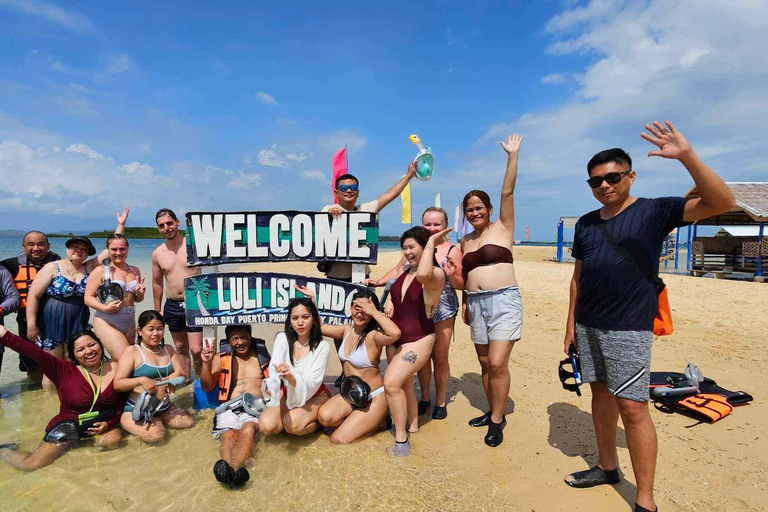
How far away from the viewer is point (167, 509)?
313 cm

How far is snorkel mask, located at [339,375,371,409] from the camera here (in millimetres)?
3959

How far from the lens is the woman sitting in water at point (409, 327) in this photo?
3779mm

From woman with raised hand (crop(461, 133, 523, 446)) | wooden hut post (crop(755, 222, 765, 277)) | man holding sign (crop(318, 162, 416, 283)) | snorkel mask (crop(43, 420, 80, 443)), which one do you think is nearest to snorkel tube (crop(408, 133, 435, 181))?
man holding sign (crop(318, 162, 416, 283))

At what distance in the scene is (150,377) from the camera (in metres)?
4.30

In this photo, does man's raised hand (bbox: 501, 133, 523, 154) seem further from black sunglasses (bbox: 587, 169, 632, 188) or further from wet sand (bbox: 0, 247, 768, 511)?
wet sand (bbox: 0, 247, 768, 511)

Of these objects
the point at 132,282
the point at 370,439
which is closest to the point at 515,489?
the point at 370,439

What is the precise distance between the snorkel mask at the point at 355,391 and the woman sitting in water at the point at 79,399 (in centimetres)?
246

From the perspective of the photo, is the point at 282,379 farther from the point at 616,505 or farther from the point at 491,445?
the point at 616,505

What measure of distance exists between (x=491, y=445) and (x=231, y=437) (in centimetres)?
261

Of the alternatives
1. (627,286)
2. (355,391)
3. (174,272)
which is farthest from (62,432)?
(627,286)

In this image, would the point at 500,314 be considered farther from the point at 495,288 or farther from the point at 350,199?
the point at 350,199

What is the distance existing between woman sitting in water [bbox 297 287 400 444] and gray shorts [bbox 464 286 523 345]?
97 centimetres

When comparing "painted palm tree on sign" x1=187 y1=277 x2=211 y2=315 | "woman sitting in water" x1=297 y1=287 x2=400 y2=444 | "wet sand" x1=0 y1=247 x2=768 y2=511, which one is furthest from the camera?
"painted palm tree on sign" x1=187 y1=277 x2=211 y2=315

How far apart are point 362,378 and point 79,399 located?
2952 millimetres
